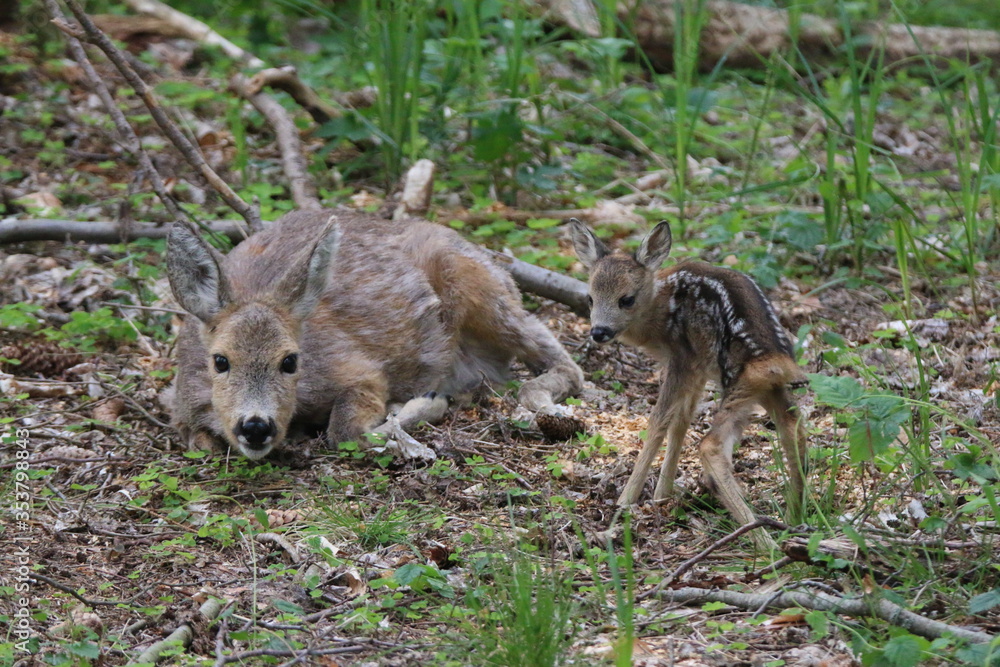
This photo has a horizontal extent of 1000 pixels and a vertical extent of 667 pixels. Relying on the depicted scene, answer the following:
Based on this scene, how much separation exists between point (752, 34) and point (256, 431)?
Result: 27.0 feet

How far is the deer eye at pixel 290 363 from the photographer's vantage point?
232 inches

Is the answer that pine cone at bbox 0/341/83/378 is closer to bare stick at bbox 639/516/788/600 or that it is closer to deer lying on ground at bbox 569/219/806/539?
deer lying on ground at bbox 569/219/806/539

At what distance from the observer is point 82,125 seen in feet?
33.5

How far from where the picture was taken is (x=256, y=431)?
5.61m

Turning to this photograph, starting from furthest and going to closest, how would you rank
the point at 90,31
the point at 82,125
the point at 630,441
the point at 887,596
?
the point at 82,125 < the point at 90,31 < the point at 630,441 < the point at 887,596

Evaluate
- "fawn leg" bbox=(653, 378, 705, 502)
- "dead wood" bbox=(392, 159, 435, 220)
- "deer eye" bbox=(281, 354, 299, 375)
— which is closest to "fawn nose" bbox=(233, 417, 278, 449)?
"deer eye" bbox=(281, 354, 299, 375)

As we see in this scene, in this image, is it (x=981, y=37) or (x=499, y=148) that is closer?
(x=499, y=148)

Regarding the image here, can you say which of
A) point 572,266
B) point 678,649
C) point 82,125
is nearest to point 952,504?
point 678,649

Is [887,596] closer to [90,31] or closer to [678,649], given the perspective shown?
[678,649]

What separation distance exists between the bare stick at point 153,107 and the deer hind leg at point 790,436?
13.0 ft

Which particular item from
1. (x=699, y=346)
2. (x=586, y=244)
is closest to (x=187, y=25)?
(x=586, y=244)

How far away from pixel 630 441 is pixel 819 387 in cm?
197

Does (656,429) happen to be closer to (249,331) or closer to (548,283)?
(249,331)

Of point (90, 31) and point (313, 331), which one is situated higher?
point (90, 31)
